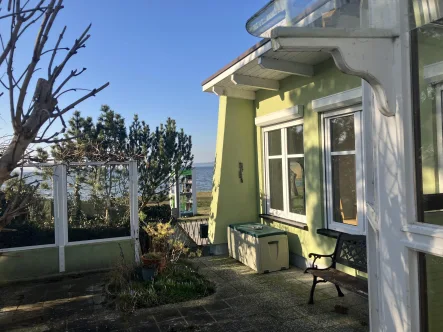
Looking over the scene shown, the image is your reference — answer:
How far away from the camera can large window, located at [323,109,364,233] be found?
4.79m

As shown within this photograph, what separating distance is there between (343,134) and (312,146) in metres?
0.61

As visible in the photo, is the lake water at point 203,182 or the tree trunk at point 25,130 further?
the lake water at point 203,182

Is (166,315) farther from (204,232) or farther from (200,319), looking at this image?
(204,232)

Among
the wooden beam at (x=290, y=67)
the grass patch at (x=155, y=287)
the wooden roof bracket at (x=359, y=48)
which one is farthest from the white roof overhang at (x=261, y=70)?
the grass patch at (x=155, y=287)

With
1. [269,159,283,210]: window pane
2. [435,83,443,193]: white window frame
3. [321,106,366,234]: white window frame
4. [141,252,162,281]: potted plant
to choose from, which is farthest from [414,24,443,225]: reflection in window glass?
[269,159,283,210]: window pane

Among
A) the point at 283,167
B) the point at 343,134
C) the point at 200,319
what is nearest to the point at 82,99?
the point at 200,319

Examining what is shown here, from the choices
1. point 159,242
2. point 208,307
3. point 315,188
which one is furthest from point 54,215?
point 315,188

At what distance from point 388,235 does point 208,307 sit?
3003 mm

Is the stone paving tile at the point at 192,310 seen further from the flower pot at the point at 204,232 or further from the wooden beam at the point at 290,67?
the wooden beam at the point at 290,67

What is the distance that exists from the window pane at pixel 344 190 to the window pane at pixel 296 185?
2.62 ft

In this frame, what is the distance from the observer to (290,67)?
217 inches

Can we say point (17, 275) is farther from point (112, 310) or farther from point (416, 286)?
point (416, 286)

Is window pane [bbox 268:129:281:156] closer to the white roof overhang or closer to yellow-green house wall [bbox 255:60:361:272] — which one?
yellow-green house wall [bbox 255:60:361:272]

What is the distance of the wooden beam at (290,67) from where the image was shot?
5.49 metres
